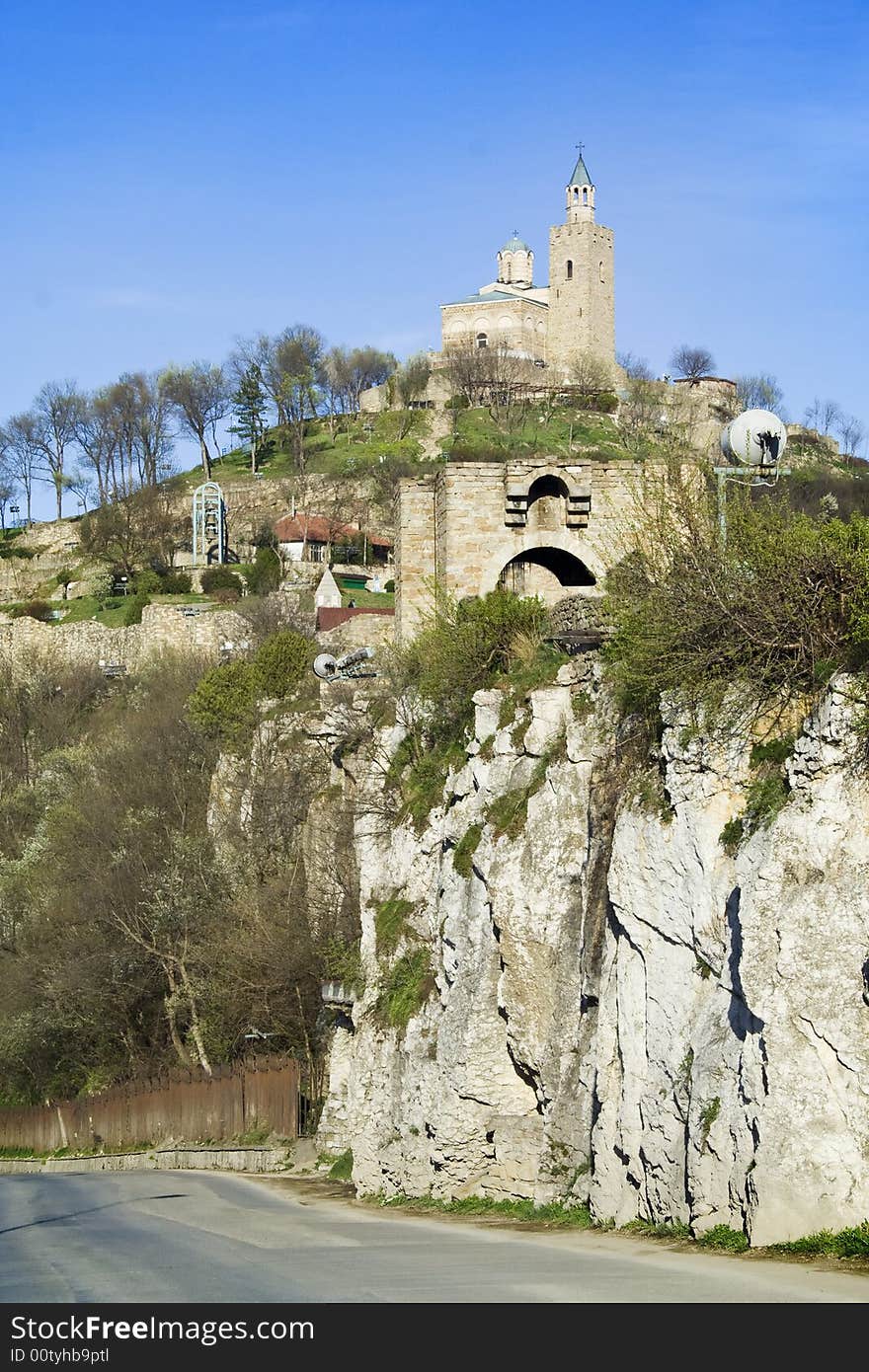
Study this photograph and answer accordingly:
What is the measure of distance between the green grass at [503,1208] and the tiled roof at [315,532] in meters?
68.9

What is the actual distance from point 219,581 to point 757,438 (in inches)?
2570

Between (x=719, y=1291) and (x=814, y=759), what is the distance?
12.7 ft

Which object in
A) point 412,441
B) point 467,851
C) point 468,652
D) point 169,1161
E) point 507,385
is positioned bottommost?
point 169,1161

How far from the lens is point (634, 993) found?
14.8 m

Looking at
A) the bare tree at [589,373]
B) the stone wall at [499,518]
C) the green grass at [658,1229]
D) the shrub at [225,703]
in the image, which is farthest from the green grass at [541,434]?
the green grass at [658,1229]

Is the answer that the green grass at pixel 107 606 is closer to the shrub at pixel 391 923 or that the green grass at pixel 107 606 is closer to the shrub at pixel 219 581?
the shrub at pixel 219 581

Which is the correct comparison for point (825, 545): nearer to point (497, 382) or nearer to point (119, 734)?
point (119, 734)

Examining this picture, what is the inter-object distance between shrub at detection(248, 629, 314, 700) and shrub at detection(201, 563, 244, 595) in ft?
90.4

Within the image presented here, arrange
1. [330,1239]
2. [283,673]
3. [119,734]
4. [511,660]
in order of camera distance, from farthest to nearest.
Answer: [119,734] → [283,673] → [511,660] → [330,1239]

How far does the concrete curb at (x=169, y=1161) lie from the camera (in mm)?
28859

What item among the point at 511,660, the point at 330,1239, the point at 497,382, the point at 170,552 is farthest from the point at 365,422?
the point at 330,1239

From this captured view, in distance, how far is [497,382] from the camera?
368 feet

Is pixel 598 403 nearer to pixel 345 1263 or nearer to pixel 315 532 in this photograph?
pixel 315 532

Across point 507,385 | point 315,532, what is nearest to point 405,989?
point 315,532
